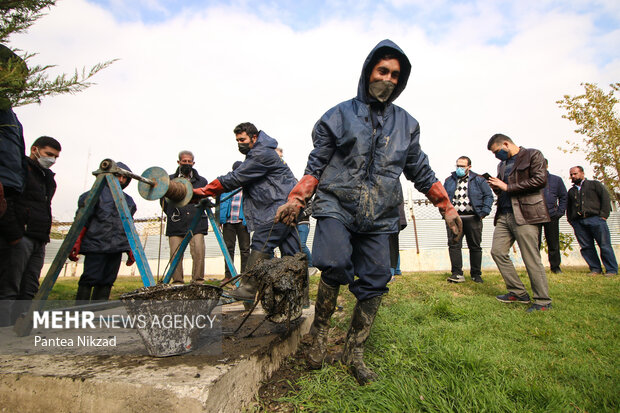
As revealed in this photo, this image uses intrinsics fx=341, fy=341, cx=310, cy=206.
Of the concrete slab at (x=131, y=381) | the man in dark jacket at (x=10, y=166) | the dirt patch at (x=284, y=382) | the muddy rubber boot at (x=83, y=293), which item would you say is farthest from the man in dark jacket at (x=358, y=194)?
the muddy rubber boot at (x=83, y=293)

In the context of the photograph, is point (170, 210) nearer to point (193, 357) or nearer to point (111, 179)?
point (111, 179)

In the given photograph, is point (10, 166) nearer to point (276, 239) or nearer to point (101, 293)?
point (276, 239)

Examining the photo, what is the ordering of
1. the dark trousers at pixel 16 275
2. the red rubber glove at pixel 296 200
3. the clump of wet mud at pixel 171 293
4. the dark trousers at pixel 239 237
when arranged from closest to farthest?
1. the clump of wet mud at pixel 171 293
2. the red rubber glove at pixel 296 200
3. the dark trousers at pixel 16 275
4. the dark trousers at pixel 239 237

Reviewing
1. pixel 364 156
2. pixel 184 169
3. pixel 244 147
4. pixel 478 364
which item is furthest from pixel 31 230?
pixel 478 364

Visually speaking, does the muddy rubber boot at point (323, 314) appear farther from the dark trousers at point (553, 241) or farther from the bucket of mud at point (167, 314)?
the dark trousers at point (553, 241)

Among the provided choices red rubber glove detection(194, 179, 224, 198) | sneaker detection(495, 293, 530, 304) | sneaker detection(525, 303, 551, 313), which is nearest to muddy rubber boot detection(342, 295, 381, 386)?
red rubber glove detection(194, 179, 224, 198)

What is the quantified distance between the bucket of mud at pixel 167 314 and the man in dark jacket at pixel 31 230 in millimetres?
2410

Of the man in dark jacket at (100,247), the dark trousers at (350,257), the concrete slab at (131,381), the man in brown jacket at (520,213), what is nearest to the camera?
the concrete slab at (131,381)

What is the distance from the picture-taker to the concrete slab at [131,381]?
153 centimetres

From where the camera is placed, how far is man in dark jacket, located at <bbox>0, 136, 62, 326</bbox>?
3.42 meters

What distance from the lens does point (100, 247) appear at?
4527mm

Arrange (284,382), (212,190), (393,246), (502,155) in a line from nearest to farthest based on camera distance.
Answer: (284,382) < (212,190) < (502,155) < (393,246)

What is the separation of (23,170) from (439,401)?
377cm

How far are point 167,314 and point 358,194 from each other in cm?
139
